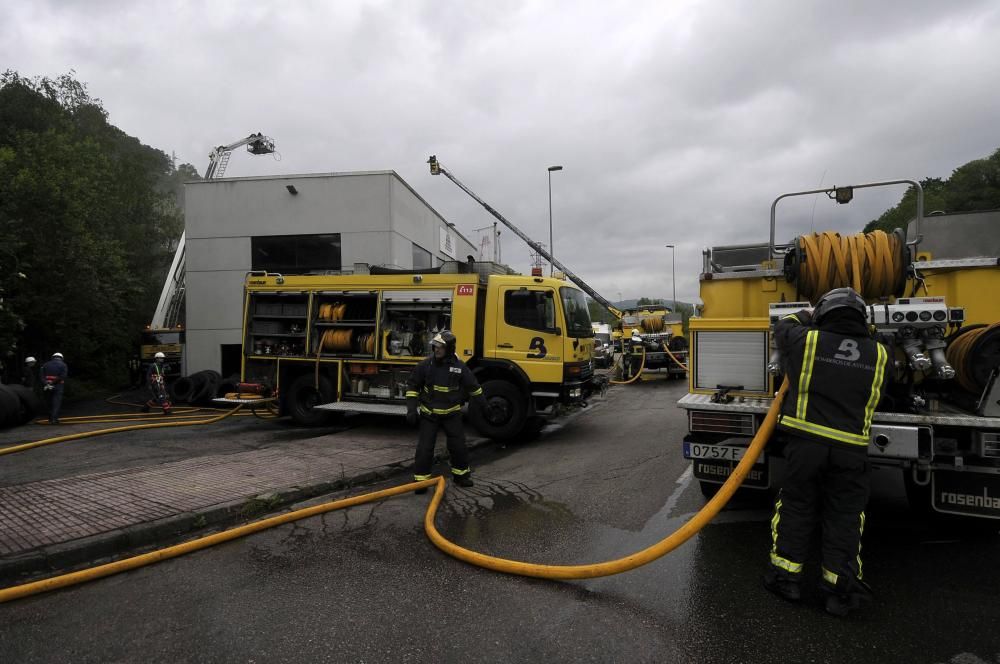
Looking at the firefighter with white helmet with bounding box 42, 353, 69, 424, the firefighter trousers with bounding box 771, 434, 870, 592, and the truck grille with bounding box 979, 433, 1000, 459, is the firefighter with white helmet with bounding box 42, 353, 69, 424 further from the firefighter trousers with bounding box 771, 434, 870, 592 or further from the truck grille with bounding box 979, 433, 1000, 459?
the truck grille with bounding box 979, 433, 1000, 459

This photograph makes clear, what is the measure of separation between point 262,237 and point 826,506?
51.6 feet

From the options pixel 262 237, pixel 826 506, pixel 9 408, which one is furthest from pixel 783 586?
pixel 262 237

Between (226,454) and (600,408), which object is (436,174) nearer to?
(600,408)

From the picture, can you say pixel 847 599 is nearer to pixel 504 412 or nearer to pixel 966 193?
pixel 504 412

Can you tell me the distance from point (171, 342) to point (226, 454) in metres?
15.4

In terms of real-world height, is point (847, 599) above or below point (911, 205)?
below

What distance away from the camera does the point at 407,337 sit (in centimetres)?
955

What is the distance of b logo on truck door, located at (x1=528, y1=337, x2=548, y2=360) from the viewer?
28.2 ft

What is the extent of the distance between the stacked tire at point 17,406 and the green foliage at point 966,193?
4157cm

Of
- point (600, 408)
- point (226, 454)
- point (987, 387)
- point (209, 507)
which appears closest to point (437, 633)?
point (209, 507)

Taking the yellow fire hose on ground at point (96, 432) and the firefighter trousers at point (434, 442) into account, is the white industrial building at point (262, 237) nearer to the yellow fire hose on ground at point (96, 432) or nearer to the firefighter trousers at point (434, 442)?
the yellow fire hose on ground at point (96, 432)

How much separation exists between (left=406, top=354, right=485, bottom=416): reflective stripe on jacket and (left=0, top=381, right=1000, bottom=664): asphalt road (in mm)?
1214

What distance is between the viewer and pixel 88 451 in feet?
25.0

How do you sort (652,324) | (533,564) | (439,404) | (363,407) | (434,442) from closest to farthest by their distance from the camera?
(533,564)
(434,442)
(439,404)
(363,407)
(652,324)
